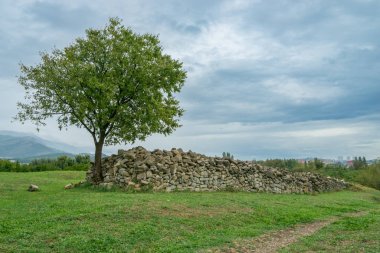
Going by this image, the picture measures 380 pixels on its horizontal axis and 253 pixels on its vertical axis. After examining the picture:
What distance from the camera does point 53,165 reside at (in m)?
49.4

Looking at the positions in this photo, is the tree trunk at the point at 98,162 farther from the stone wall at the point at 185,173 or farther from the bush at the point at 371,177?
the bush at the point at 371,177

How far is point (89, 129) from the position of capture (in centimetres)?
2517

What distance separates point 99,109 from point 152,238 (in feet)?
45.9

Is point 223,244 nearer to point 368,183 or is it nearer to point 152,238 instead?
point 152,238

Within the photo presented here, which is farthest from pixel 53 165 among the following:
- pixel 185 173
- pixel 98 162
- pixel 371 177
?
pixel 371 177

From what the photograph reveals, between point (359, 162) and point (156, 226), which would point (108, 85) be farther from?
point (359, 162)

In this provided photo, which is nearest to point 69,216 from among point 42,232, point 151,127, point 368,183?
point 42,232

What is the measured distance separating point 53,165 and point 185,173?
30.7 meters

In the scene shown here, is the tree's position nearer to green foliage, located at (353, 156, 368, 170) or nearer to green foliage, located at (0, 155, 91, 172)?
green foliage, located at (0, 155, 91, 172)

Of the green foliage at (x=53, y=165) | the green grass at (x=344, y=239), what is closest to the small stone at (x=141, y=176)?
the green grass at (x=344, y=239)

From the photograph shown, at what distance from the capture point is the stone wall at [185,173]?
23.3 metres

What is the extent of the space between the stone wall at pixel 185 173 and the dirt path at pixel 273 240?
33.6 ft

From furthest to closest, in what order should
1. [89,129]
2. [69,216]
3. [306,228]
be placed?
1. [89,129]
2. [306,228]
3. [69,216]

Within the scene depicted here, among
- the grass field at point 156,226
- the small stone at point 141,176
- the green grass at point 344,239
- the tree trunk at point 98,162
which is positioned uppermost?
the tree trunk at point 98,162
